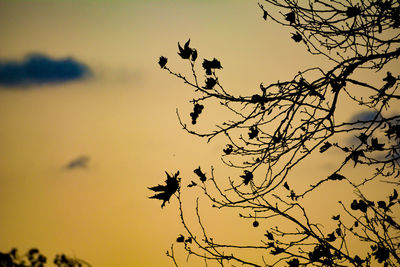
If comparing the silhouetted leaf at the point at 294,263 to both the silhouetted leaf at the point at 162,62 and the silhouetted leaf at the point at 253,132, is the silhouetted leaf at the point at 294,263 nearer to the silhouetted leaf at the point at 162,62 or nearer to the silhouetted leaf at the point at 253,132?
the silhouetted leaf at the point at 253,132

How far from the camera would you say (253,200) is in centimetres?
424

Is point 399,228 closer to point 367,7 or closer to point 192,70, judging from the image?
point 367,7

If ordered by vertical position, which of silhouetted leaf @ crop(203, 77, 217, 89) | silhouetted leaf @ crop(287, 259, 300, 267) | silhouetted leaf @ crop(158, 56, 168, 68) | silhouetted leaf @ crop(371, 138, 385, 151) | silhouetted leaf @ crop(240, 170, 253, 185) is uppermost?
silhouetted leaf @ crop(158, 56, 168, 68)

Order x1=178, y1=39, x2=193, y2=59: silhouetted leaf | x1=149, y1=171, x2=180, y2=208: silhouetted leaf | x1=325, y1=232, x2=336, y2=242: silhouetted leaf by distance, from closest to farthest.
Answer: x1=149, y1=171, x2=180, y2=208: silhouetted leaf
x1=178, y1=39, x2=193, y2=59: silhouetted leaf
x1=325, y1=232, x2=336, y2=242: silhouetted leaf

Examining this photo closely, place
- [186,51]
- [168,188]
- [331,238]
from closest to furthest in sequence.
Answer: [168,188] < [186,51] < [331,238]

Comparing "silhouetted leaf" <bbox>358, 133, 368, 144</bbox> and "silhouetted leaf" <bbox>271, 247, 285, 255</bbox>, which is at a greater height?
"silhouetted leaf" <bbox>358, 133, 368, 144</bbox>

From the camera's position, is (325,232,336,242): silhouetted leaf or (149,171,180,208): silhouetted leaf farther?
(325,232,336,242): silhouetted leaf

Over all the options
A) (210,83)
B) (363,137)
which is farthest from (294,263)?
(210,83)

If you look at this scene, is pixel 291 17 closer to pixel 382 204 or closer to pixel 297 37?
pixel 297 37

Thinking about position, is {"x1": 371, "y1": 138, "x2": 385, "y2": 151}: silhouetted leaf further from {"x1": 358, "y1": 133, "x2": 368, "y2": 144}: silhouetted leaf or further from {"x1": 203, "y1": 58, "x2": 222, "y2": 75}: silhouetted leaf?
{"x1": 203, "y1": 58, "x2": 222, "y2": 75}: silhouetted leaf

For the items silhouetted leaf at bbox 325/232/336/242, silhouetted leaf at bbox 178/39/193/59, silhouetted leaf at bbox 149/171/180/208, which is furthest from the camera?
silhouetted leaf at bbox 325/232/336/242

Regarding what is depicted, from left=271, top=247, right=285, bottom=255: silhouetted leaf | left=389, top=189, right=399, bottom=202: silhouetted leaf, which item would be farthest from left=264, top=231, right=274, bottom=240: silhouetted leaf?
left=389, top=189, right=399, bottom=202: silhouetted leaf

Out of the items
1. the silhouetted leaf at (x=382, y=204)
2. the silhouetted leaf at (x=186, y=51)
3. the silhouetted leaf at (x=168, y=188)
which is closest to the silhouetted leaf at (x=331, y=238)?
the silhouetted leaf at (x=382, y=204)

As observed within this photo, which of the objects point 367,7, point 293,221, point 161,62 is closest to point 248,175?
point 293,221
